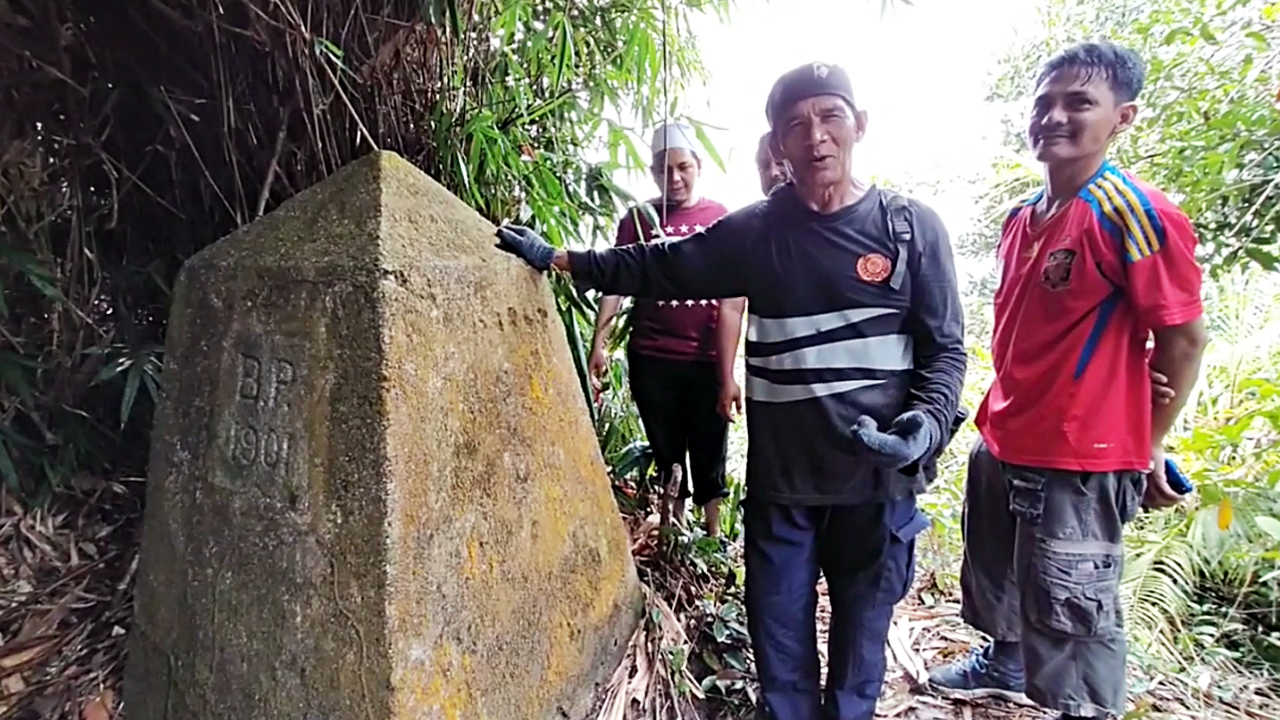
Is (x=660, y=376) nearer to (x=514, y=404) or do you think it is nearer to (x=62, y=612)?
(x=514, y=404)

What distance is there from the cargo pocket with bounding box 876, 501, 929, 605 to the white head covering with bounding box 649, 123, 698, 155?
117 cm

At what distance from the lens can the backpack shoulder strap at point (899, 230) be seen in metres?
1.53

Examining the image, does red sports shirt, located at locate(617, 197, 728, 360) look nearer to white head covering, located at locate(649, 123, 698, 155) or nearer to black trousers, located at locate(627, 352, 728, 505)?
black trousers, located at locate(627, 352, 728, 505)

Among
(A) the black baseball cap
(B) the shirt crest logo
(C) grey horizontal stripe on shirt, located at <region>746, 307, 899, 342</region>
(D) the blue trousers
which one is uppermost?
(A) the black baseball cap

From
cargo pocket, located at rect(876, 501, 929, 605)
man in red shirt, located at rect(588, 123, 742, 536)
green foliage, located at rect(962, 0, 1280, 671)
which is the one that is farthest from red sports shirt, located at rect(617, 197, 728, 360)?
green foliage, located at rect(962, 0, 1280, 671)

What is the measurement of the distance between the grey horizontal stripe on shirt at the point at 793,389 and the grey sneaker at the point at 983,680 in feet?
3.19

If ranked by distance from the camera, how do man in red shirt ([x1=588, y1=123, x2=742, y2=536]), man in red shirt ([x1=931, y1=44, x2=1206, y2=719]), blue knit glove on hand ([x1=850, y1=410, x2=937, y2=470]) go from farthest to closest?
man in red shirt ([x1=588, y1=123, x2=742, y2=536]) < man in red shirt ([x1=931, y1=44, x2=1206, y2=719]) < blue knit glove on hand ([x1=850, y1=410, x2=937, y2=470])

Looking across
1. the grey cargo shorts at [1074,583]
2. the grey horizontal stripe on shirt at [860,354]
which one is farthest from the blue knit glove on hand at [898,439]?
the grey cargo shorts at [1074,583]

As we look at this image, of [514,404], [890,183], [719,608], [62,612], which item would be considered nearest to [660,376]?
[719,608]

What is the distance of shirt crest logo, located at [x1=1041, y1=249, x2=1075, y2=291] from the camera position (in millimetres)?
1594

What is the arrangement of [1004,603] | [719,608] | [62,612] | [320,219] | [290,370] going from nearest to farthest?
1. [290,370]
2. [320,219]
3. [62,612]
4. [1004,603]
5. [719,608]

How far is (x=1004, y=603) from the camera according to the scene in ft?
6.37

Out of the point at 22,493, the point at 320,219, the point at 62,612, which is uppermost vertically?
the point at 320,219

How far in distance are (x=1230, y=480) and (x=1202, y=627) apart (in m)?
0.44
